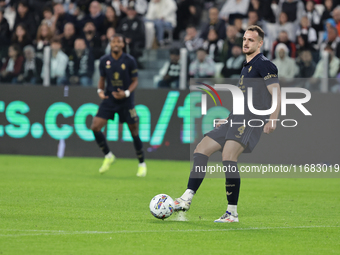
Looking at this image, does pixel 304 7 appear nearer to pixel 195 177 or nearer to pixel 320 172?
pixel 320 172

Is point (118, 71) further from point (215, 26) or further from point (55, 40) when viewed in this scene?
point (55, 40)

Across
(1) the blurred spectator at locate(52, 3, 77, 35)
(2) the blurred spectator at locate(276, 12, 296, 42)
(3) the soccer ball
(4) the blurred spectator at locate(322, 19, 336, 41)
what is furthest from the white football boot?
(1) the blurred spectator at locate(52, 3, 77, 35)

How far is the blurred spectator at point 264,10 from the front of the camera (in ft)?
53.0

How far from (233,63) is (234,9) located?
11.0 feet

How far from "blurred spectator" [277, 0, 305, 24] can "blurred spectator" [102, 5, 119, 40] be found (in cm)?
434

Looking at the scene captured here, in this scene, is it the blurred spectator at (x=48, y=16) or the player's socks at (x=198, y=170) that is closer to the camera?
the player's socks at (x=198, y=170)

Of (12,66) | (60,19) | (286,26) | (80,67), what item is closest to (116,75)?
(80,67)

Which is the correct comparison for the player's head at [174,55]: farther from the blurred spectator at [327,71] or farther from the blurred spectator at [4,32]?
the blurred spectator at [4,32]

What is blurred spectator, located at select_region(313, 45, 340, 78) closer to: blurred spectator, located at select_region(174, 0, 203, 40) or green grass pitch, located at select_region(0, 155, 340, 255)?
green grass pitch, located at select_region(0, 155, 340, 255)

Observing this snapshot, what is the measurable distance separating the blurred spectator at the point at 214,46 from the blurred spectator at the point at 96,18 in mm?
3175

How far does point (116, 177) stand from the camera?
10977mm

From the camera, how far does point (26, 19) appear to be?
17797 millimetres

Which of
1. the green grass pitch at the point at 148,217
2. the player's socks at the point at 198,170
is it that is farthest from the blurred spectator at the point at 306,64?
the player's socks at the point at 198,170

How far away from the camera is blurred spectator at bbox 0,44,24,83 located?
15.0 metres
